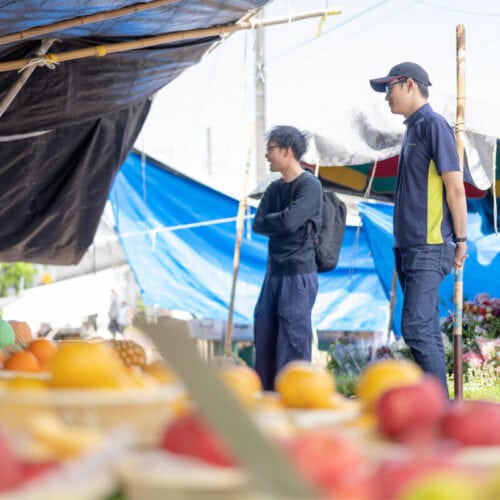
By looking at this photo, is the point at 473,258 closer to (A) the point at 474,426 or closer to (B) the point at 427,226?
(B) the point at 427,226

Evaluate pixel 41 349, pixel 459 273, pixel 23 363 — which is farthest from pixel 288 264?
pixel 23 363

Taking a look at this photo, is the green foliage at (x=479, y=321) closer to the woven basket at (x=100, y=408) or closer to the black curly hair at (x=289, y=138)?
the black curly hair at (x=289, y=138)

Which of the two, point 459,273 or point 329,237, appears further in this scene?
point 329,237

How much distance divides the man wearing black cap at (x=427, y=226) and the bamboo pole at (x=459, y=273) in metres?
0.54

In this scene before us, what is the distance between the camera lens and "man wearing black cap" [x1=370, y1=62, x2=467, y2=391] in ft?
12.8

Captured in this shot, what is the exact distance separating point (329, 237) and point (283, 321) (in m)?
0.50

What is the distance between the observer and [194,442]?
913mm

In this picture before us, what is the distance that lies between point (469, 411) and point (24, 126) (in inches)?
184

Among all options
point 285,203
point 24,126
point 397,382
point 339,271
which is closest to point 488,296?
point 339,271

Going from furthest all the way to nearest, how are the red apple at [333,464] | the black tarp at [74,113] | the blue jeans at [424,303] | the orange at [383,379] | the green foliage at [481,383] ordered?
the green foliage at [481,383]
the black tarp at [74,113]
the blue jeans at [424,303]
the orange at [383,379]
the red apple at [333,464]

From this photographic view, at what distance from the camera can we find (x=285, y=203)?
4.76 meters

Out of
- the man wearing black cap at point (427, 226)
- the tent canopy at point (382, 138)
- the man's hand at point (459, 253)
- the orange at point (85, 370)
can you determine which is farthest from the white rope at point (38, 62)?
the orange at point (85, 370)

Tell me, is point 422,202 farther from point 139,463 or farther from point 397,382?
point 139,463

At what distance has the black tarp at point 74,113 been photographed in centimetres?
431
